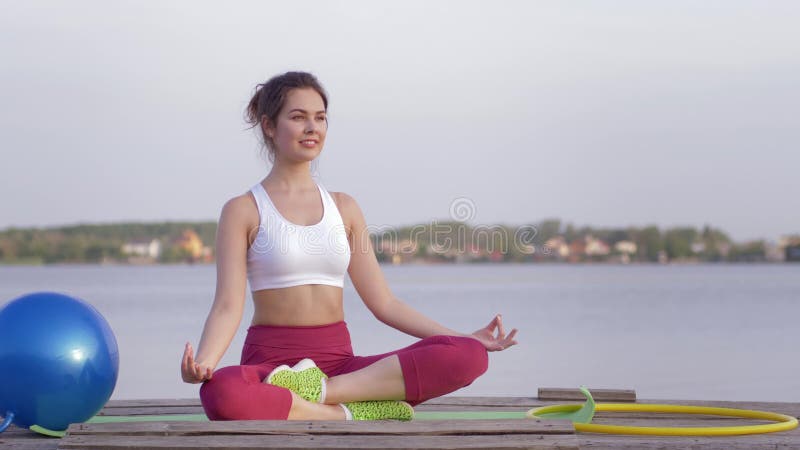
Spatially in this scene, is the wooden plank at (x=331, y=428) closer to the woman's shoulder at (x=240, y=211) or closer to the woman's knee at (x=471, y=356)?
the woman's knee at (x=471, y=356)

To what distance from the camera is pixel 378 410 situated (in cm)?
518

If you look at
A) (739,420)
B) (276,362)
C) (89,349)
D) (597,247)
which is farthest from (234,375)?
(597,247)

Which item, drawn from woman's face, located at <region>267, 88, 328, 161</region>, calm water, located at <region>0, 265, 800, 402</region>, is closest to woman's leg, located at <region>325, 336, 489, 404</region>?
woman's face, located at <region>267, 88, 328, 161</region>

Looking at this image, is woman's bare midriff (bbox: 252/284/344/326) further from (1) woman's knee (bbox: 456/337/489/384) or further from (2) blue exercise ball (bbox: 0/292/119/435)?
(2) blue exercise ball (bbox: 0/292/119/435)

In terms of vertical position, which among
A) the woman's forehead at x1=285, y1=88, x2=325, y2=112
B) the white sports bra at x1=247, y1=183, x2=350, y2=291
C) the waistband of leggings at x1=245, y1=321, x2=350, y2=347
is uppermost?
the woman's forehead at x1=285, y1=88, x2=325, y2=112

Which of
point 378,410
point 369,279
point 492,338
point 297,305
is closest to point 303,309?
point 297,305

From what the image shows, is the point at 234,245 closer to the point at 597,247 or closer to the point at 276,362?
the point at 276,362

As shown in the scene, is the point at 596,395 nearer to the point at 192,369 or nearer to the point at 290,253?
the point at 290,253

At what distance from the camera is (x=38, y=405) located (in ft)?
16.5

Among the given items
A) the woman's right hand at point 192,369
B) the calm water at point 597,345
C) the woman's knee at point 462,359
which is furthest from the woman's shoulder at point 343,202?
the calm water at point 597,345

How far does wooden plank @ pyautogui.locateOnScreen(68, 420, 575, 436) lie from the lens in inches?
173

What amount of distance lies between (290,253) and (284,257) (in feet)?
0.12

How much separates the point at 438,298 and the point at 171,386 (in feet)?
83.9

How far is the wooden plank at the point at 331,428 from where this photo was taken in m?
4.41
